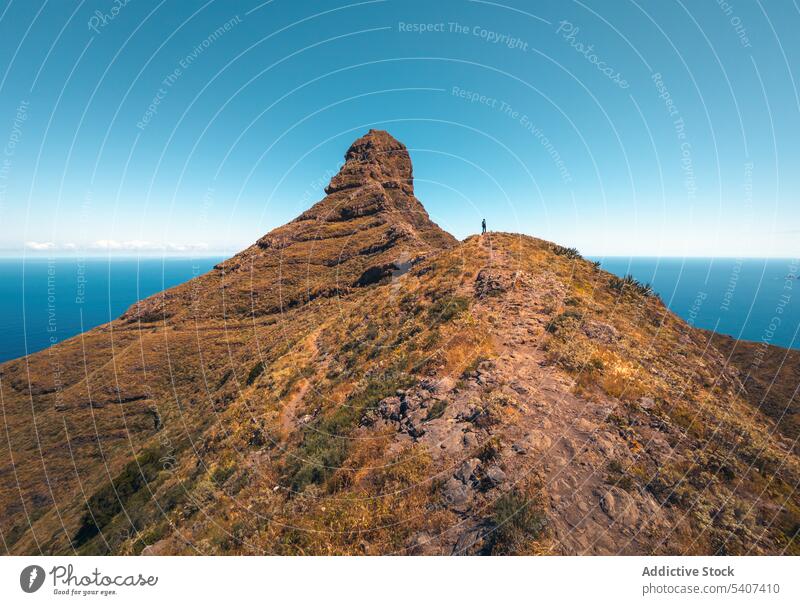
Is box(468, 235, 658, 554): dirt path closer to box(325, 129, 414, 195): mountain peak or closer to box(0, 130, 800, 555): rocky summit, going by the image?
box(0, 130, 800, 555): rocky summit

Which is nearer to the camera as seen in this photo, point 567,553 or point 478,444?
point 567,553

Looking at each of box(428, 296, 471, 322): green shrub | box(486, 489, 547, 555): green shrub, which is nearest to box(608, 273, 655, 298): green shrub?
box(428, 296, 471, 322): green shrub

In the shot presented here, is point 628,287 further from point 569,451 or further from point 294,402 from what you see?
point 294,402

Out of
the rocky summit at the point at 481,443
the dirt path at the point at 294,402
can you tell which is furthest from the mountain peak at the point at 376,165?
the dirt path at the point at 294,402

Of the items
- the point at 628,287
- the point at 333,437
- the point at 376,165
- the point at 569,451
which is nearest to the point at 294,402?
the point at 333,437

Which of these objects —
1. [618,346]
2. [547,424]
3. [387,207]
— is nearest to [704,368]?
[618,346]

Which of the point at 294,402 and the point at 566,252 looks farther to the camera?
the point at 566,252

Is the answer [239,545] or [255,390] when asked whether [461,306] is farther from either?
[255,390]
